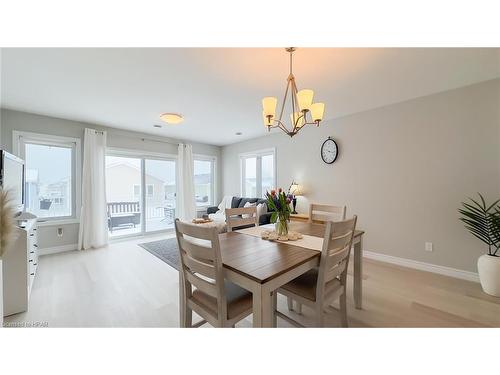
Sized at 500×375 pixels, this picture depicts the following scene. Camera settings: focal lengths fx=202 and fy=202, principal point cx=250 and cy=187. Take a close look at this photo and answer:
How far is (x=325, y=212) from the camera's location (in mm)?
2371

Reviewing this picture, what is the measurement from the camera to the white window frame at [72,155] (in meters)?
3.32

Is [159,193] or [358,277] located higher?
[159,193]

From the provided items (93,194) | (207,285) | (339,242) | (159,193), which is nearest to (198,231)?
(207,285)

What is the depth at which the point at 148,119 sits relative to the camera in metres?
3.70

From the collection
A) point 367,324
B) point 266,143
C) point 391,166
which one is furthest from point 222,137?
point 367,324

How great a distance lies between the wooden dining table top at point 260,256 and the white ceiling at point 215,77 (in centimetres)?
164

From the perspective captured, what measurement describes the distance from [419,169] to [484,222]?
888mm

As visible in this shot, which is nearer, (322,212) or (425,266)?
(322,212)

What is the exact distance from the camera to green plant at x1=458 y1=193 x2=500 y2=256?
2.09m

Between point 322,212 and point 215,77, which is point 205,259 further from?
point 215,77

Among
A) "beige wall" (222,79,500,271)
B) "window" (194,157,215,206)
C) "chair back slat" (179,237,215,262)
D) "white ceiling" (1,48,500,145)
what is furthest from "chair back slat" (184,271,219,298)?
"window" (194,157,215,206)

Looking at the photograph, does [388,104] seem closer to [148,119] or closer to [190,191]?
[148,119]

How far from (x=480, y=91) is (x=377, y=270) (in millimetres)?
2494

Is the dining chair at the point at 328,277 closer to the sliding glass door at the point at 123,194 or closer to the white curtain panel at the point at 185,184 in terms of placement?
the white curtain panel at the point at 185,184
